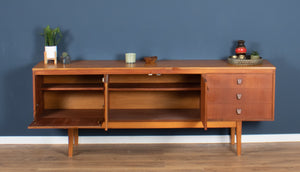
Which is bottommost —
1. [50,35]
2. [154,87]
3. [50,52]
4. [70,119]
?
[70,119]

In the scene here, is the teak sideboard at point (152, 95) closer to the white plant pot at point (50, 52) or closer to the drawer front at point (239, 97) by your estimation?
the drawer front at point (239, 97)

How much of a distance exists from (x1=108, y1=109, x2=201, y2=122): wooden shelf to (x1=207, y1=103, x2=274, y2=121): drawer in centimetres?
15

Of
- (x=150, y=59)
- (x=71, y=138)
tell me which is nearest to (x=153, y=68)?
(x=150, y=59)

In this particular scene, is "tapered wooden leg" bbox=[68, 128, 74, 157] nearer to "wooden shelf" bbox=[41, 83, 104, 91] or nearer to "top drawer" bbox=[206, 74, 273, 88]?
"wooden shelf" bbox=[41, 83, 104, 91]

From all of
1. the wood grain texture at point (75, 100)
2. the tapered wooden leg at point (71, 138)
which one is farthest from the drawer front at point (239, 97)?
the tapered wooden leg at point (71, 138)

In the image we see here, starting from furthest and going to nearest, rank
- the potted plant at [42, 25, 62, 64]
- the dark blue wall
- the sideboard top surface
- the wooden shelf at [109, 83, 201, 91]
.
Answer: the dark blue wall < the potted plant at [42, 25, 62, 64] < the wooden shelf at [109, 83, 201, 91] < the sideboard top surface

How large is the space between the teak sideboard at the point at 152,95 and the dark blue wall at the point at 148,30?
19 cm

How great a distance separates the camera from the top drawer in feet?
12.8

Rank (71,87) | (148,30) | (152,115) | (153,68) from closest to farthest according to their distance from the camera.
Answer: (153,68) → (71,87) → (152,115) → (148,30)

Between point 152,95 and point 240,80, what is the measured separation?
34.3 inches

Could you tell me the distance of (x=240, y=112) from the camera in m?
3.94

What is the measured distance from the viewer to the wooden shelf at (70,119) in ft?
12.3

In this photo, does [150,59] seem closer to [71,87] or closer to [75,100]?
[71,87]

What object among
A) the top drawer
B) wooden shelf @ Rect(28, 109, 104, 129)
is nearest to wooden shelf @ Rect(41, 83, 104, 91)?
wooden shelf @ Rect(28, 109, 104, 129)
